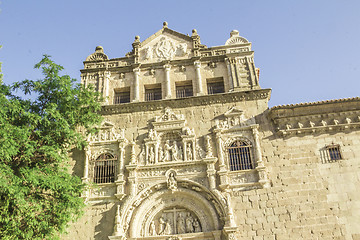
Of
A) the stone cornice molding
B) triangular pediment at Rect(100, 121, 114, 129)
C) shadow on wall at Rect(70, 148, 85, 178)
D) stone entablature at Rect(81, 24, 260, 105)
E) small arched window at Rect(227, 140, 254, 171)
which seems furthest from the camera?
stone entablature at Rect(81, 24, 260, 105)

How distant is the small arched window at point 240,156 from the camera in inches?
615

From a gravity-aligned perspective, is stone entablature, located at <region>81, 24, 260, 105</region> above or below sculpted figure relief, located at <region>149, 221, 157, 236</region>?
above

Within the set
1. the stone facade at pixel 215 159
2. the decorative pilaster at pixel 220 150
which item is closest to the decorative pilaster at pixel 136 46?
the stone facade at pixel 215 159

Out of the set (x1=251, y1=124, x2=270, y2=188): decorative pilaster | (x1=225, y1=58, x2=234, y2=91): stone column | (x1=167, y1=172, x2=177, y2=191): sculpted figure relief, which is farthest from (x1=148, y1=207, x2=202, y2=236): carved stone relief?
(x1=225, y1=58, x2=234, y2=91): stone column

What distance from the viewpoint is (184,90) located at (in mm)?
18547

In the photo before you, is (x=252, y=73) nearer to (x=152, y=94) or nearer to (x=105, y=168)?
(x=152, y=94)

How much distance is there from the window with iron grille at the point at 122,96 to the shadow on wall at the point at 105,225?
222 inches

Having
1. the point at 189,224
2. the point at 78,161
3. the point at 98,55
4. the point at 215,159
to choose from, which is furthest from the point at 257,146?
the point at 98,55

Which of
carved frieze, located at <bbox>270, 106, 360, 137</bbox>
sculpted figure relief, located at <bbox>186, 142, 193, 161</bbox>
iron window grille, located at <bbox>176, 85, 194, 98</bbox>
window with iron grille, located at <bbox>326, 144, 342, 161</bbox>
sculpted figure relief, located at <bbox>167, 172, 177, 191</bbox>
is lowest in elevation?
sculpted figure relief, located at <bbox>167, 172, 177, 191</bbox>

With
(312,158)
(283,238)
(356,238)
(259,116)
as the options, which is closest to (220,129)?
(259,116)

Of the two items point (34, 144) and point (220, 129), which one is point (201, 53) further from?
point (34, 144)

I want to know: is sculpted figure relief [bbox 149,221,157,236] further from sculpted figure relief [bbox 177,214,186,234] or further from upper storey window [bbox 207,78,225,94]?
upper storey window [bbox 207,78,225,94]

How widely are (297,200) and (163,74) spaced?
8.76m

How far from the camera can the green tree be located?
41.2 feet
